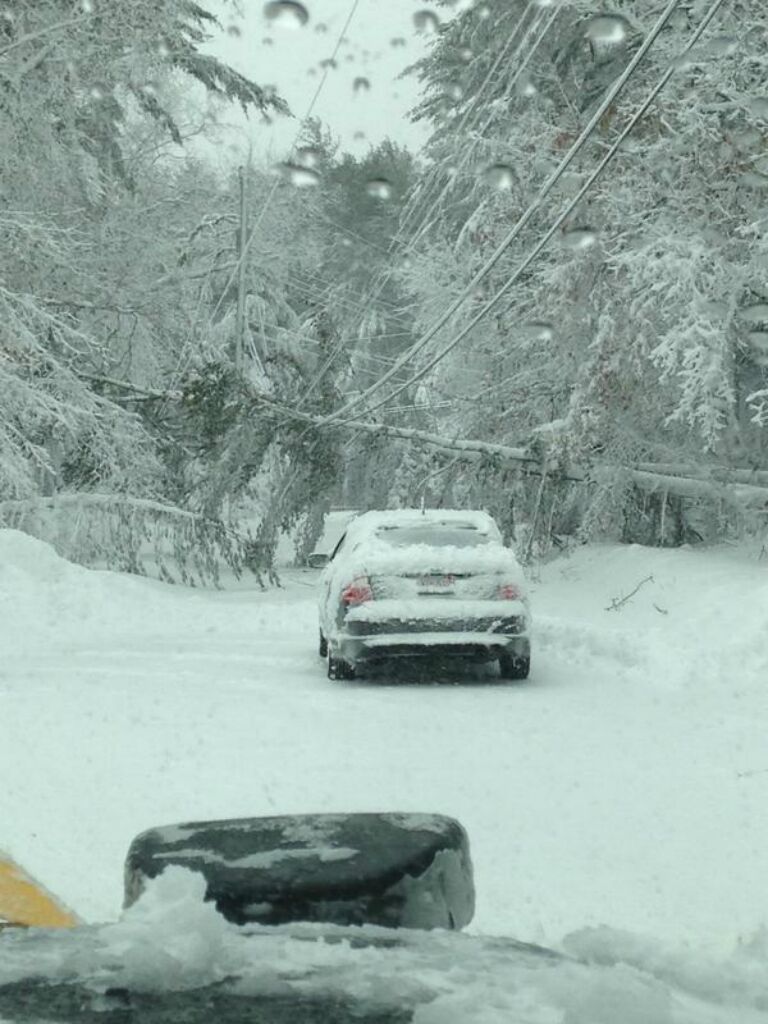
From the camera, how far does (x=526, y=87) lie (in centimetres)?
2197

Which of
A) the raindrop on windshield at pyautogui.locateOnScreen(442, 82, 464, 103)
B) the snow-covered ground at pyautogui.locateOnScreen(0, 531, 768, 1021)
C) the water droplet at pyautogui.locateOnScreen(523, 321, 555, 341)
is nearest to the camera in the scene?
the snow-covered ground at pyautogui.locateOnScreen(0, 531, 768, 1021)

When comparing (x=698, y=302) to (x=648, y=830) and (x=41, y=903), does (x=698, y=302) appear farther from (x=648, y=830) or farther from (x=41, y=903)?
(x=41, y=903)

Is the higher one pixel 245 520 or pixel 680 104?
pixel 680 104

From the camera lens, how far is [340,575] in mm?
13000

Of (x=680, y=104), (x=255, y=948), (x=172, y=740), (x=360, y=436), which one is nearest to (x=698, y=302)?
(x=680, y=104)

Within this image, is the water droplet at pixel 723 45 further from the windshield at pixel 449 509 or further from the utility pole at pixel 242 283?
the utility pole at pixel 242 283

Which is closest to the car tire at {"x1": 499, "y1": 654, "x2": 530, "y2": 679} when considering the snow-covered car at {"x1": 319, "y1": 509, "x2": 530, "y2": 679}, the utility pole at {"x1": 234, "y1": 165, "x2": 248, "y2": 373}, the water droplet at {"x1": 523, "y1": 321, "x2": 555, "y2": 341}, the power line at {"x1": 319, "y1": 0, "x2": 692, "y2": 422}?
the snow-covered car at {"x1": 319, "y1": 509, "x2": 530, "y2": 679}

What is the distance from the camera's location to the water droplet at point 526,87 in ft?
69.6

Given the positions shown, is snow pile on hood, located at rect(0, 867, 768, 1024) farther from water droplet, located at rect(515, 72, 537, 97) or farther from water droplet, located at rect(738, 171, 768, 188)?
water droplet, located at rect(515, 72, 537, 97)

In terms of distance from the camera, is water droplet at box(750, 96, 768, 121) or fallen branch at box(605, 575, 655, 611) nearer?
water droplet at box(750, 96, 768, 121)

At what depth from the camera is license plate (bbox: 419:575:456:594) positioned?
1259 cm

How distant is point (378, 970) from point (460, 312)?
22.4 m

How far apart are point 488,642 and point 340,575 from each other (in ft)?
5.00

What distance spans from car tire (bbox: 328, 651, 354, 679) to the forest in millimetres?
4247
